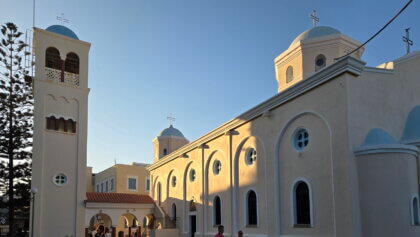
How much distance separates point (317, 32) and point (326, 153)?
33.1ft

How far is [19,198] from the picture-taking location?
2361 centimetres

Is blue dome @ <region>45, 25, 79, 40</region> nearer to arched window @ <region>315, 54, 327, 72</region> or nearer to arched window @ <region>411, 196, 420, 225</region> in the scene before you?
arched window @ <region>315, 54, 327, 72</region>

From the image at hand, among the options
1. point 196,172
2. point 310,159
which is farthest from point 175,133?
point 310,159

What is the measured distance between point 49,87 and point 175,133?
51.3 ft

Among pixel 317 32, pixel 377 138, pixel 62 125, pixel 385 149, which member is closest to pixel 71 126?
pixel 62 125

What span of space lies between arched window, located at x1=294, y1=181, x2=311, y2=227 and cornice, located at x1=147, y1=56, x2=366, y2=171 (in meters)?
3.49

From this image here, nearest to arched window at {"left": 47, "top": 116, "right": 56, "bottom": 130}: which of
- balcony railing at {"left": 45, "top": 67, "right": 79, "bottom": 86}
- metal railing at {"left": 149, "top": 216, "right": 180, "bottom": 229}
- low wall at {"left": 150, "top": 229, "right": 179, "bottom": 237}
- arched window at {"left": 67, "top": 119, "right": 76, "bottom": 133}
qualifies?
arched window at {"left": 67, "top": 119, "right": 76, "bottom": 133}

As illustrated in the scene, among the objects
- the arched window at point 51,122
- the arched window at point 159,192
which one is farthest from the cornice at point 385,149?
the arched window at point 159,192

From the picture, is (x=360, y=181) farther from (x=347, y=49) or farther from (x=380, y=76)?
(x=347, y=49)

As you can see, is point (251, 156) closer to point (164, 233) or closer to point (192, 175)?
point (192, 175)

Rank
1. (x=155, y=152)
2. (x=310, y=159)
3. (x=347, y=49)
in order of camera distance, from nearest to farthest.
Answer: (x=310, y=159)
(x=347, y=49)
(x=155, y=152)

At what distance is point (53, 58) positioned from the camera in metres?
23.8

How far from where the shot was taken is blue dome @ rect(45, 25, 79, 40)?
A: 951 inches

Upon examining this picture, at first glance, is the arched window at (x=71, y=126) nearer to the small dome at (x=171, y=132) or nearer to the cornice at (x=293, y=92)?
Result: the cornice at (x=293, y=92)
